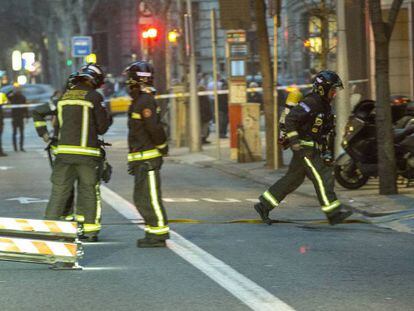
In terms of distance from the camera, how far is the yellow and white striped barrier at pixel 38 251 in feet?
30.5

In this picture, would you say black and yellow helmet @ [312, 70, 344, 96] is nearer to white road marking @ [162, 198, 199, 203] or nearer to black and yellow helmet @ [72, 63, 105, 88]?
black and yellow helmet @ [72, 63, 105, 88]

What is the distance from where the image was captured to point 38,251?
9.30 m

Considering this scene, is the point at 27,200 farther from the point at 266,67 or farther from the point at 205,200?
the point at 266,67

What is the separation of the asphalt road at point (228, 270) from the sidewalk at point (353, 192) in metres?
0.60

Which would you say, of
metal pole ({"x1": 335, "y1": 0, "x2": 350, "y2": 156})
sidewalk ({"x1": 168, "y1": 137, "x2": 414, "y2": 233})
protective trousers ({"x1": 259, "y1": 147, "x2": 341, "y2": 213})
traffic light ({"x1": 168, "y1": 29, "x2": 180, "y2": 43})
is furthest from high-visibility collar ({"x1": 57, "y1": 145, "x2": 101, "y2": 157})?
traffic light ({"x1": 168, "y1": 29, "x2": 180, "y2": 43})

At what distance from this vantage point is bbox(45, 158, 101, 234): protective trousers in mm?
10773

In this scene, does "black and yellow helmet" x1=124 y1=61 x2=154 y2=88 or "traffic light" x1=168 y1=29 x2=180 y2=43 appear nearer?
"black and yellow helmet" x1=124 y1=61 x2=154 y2=88

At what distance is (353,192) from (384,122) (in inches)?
59.5

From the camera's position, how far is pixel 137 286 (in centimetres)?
876

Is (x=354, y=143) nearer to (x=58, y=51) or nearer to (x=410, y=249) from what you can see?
(x=410, y=249)

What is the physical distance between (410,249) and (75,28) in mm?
50647

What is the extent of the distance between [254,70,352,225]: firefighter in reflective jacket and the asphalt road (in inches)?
12.6

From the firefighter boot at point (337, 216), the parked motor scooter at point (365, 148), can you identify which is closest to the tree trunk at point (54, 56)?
the parked motor scooter at point (365, 148)

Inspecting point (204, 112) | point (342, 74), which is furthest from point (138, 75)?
point (204, 112)
